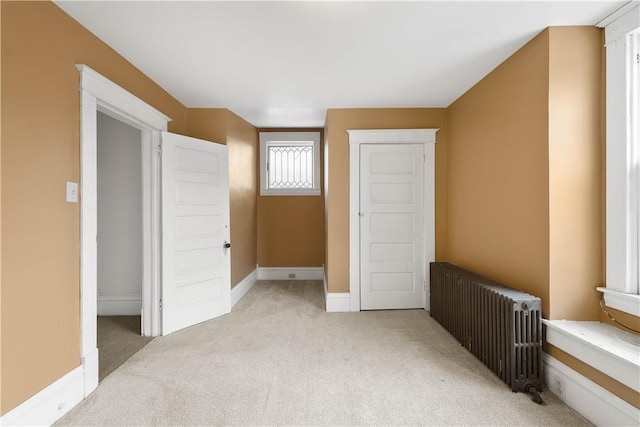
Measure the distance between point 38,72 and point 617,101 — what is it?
349 cm

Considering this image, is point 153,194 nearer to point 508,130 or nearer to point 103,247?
point 103,247

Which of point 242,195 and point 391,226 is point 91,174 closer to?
point 242,195

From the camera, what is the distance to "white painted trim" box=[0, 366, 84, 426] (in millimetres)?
1633

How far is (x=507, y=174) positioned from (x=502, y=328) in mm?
1234

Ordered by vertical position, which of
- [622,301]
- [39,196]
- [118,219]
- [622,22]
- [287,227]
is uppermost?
[622,22]

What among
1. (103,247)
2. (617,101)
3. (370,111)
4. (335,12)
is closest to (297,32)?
(335,12)

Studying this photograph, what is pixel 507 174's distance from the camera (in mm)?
2600

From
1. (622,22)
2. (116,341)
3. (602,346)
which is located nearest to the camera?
(602,346)

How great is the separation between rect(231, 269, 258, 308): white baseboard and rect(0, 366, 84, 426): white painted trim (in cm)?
207

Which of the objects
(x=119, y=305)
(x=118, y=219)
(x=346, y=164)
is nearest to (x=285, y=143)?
(x=346, y=164)

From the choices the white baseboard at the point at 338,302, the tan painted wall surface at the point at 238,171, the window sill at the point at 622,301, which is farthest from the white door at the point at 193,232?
the window sill at the point at 622,301

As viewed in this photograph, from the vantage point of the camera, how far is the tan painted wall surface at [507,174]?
2.22m

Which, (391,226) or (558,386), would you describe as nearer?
(558,386)

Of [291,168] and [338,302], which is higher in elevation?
[291,168]
